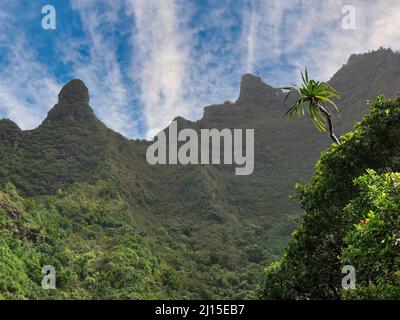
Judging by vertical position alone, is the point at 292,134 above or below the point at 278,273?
above

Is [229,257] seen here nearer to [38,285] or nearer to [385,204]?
[38,285]

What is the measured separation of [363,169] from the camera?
19406 mm

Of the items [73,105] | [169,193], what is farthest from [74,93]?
[169,193]

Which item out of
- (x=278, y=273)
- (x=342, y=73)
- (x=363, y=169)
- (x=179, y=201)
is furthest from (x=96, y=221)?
(x=342, y=73)

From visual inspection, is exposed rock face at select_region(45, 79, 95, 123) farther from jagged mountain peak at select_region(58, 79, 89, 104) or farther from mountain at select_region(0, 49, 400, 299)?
mountain at select_region(0, 49, 400, 299)

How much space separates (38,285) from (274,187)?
97597mm

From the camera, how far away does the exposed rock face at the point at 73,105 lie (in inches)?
5108
